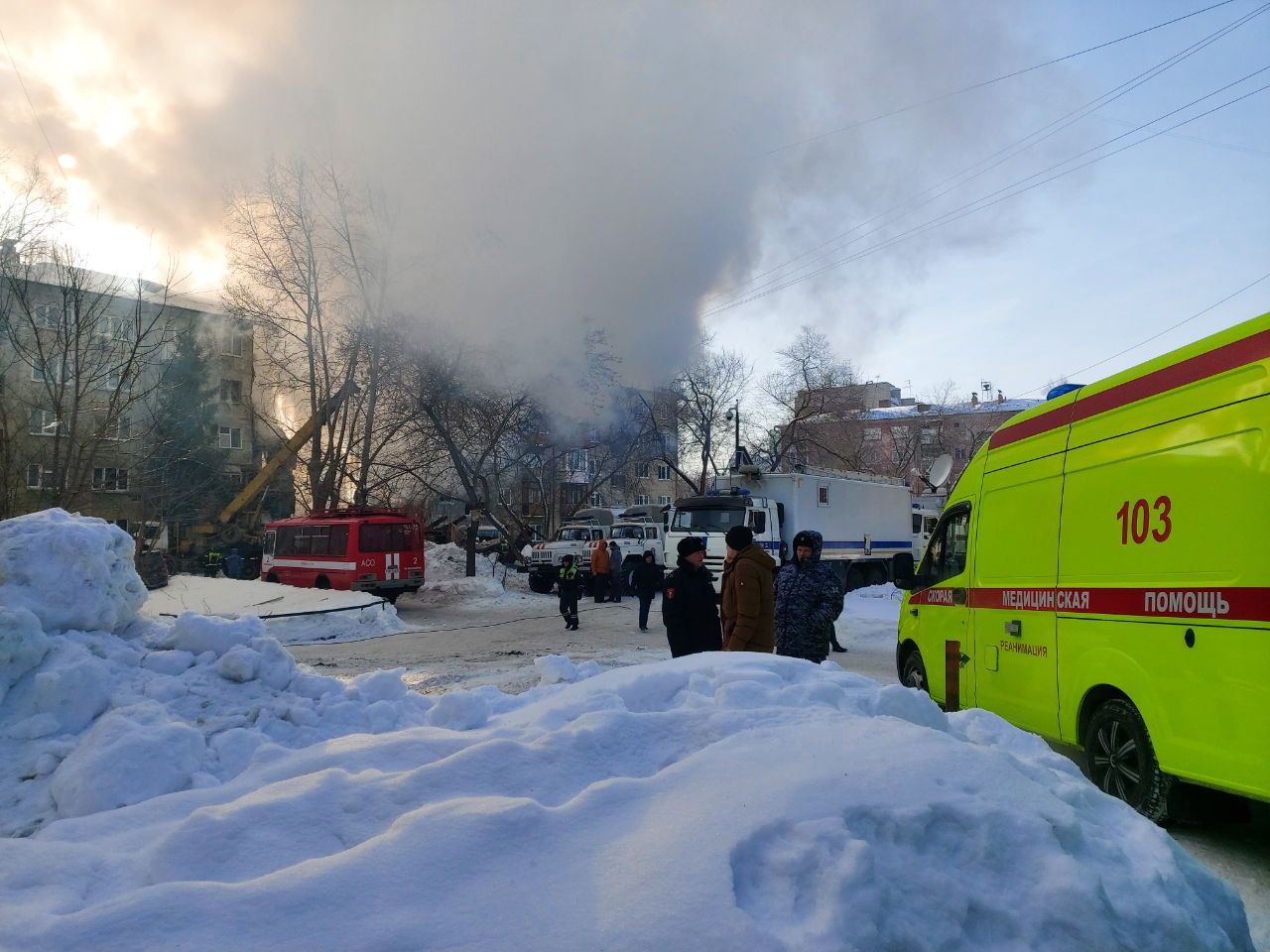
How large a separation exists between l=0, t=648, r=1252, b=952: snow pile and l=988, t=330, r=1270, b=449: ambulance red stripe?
215 centimetres

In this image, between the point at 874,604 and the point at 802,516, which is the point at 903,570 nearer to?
the point at 874,604

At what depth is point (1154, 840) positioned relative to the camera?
2.92 meters

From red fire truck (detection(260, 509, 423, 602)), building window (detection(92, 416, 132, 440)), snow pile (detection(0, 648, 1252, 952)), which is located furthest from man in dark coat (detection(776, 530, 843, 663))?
red fire truck (detection(260, 509, 423, 602))

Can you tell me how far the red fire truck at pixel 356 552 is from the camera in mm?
22172

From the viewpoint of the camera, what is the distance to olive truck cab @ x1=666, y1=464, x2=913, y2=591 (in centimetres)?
2123

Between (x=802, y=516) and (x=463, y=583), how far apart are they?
35.0 feet

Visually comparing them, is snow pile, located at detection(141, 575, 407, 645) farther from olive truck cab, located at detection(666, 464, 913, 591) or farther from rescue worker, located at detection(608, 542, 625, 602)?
rescue worker, located at detection(608, 542, 625, 602)

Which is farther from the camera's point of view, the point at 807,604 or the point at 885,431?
the point at 885,431

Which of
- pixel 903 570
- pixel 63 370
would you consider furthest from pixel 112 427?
pixel 903 570

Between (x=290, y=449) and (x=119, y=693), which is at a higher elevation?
(x=290, y=449)

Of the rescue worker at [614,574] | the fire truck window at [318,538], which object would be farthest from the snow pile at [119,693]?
the rescue worker at [614,574]

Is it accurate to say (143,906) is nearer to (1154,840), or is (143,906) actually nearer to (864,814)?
(864,814)

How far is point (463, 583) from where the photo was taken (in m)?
26.5

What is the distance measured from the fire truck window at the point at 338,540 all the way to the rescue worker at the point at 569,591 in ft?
27.1
